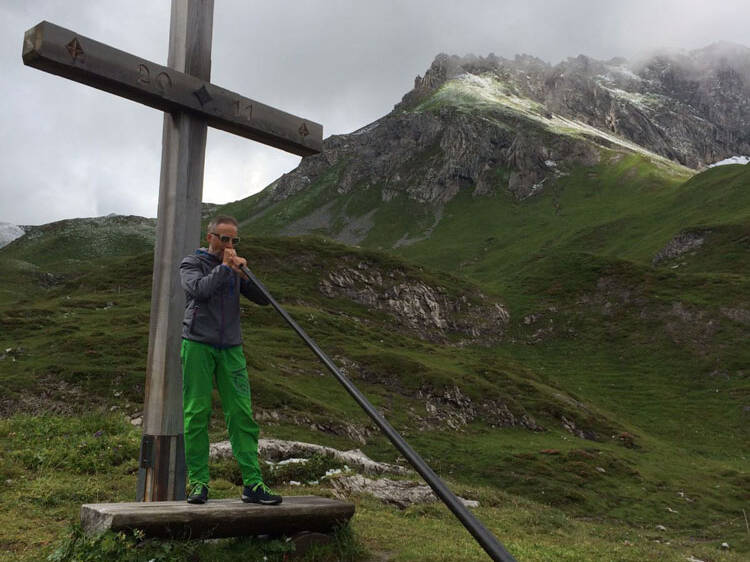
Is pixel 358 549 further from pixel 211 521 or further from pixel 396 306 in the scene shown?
pixel 396 306

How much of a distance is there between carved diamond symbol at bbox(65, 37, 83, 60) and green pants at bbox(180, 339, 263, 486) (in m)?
3.46

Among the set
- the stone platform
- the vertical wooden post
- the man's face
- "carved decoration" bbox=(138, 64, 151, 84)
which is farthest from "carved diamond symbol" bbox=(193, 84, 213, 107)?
the stone platform

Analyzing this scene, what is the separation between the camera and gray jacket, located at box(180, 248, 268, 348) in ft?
22.6

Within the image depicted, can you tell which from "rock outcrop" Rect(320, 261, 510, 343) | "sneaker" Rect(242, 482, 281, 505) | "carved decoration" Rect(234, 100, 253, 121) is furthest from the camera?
"rock outcrop" Rect(320, 261, 510, 343)

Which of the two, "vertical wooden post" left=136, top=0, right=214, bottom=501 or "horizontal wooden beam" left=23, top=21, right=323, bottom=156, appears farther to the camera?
"vertical wooden post" left=136, top=0, right=214, bottom=501

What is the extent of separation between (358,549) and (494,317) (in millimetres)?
77280

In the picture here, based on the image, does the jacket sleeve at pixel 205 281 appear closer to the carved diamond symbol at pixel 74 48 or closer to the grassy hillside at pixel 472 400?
the carved diamond symbol at pixel 74 48

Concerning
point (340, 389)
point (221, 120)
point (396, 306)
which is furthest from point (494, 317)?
point (221, 120)

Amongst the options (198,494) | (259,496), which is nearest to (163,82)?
(198,494)

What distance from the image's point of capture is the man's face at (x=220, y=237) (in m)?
7.47

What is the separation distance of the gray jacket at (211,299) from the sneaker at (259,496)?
1638 millimetres

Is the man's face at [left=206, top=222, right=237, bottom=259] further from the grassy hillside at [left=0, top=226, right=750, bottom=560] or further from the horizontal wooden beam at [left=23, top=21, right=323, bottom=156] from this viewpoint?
the grassy hillside at [left=0, top=226, right=750, bottom=560]

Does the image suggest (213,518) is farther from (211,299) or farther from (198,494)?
(211,299)

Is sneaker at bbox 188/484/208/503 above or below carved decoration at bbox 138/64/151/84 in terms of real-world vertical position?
below
